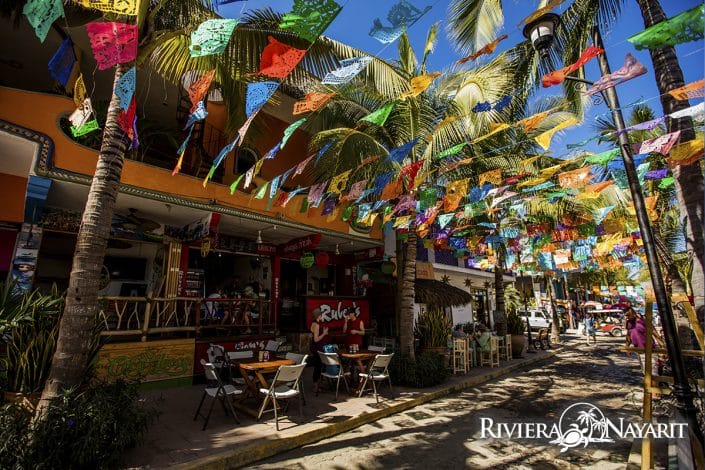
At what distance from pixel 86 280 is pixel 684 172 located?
8401mm

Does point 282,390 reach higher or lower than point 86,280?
lower

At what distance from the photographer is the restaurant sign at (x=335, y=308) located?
1181cm

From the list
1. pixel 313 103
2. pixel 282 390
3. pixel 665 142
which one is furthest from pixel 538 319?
pixel 313 103

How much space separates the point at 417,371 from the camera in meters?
8.93

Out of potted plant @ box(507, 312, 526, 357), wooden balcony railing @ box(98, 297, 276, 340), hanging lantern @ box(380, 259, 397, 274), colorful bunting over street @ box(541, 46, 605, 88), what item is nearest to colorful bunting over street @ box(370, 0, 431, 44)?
colorful bunting over street @ box(541, 46, 605, 88)

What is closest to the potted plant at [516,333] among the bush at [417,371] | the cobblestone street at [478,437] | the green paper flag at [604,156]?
the cobblestone street at [478,437]

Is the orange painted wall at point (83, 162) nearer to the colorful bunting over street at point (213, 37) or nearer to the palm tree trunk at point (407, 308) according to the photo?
the palm tree trunk at point (407, 308)

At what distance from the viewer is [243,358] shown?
7.28m

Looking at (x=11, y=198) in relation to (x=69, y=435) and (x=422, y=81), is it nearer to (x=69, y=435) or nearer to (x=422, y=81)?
(x=69, y=435)

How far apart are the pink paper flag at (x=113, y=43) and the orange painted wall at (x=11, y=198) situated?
646 cm

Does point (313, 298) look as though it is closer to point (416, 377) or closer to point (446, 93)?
point (416, 377)

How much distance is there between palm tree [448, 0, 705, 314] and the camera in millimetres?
4738

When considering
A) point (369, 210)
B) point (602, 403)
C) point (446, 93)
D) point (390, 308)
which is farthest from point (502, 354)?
point (446, 93)

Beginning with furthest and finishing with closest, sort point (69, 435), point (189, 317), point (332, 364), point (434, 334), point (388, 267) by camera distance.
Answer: point (388, 267)
point (434, 334)
point (189, 317)
point (332, 364)
point (69, 435)
